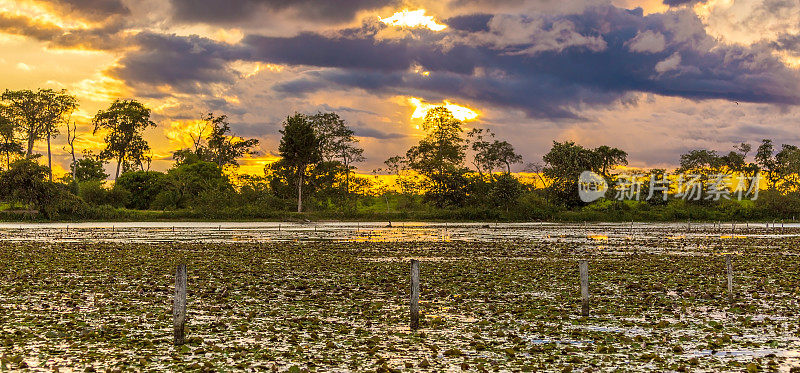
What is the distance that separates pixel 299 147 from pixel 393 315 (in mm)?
96584

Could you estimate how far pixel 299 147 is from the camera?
373ft

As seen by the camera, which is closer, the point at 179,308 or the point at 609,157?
the point at 179,308

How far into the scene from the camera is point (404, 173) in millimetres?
128750

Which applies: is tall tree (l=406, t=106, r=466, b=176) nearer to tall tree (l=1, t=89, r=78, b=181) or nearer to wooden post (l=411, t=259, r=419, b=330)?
tall tree (l=1, t=89, r=78, b=181)

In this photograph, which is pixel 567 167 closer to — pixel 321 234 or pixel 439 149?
pixel 439 149

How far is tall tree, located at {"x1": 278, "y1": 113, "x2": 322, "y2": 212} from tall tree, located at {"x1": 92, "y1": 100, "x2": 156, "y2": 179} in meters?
30.7

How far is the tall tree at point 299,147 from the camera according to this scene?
113m

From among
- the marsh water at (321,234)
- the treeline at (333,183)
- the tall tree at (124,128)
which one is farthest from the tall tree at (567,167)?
the tall tree at (124,128)

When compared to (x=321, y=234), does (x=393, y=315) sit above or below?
below

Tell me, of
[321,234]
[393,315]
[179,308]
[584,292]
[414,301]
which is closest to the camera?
[179,308]

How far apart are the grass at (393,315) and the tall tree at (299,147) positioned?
78131mm

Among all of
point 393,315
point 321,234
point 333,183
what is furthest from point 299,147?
point 393,315

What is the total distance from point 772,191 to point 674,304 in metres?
111

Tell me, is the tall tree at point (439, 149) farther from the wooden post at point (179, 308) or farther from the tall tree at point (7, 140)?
the wooden post at point (179, 308)
